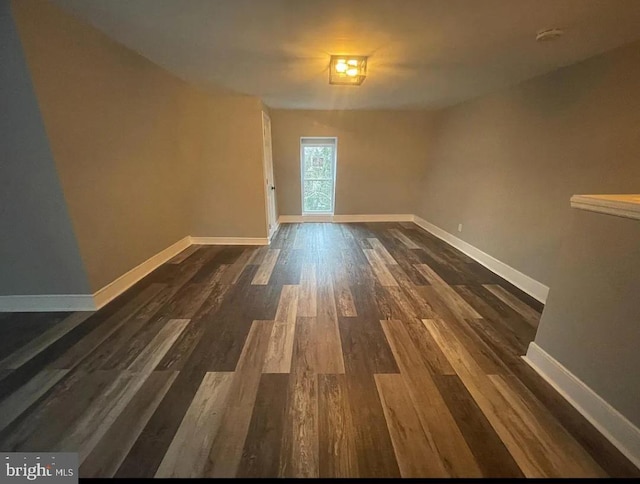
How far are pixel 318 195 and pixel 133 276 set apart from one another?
4.16 m

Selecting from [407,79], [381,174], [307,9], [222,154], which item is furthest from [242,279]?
[381,174]

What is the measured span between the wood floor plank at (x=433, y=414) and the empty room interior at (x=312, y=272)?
1 centimetres

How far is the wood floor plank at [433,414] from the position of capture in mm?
1365

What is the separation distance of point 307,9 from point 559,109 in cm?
263

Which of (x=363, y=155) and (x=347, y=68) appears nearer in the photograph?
(x=347, y=68)

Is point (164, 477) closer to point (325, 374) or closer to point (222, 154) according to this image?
point (325, 374)

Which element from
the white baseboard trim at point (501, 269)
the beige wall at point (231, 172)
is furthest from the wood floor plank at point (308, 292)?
the white baseboard trim at point (501, 269)

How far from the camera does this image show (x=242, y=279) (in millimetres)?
3463

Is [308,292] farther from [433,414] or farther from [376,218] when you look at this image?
[376,218]

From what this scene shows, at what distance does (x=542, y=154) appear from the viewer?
3.05 m

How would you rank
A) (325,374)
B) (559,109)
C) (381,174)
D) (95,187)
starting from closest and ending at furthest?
(325,374) → (95,187) → (559,109) → (381,174)

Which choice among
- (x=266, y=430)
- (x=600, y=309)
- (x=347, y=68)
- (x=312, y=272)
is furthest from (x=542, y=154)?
(x=266, y=430)

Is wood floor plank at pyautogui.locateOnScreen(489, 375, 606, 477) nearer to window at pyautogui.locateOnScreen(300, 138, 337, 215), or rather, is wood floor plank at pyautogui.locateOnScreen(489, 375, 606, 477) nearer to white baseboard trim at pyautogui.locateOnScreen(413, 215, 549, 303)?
white baseboard trim at pyautogui.locateOnScreen(413, 215, 549, 303)

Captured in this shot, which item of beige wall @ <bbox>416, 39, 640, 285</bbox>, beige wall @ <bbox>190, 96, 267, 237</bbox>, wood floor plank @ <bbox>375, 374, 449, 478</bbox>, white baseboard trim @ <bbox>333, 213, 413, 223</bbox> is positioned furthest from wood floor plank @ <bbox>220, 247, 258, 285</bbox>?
beige wall @ <bbox>416, 39, 640, 285</bbox>
